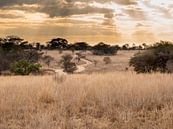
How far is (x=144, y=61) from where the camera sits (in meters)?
26.6

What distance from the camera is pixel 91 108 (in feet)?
27.9

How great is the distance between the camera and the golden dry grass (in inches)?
281

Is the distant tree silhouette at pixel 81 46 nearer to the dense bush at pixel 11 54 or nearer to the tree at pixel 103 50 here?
the tree at pixel 103 50

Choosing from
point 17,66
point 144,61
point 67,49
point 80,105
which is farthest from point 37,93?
point 67,49

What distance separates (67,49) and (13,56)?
133 feet

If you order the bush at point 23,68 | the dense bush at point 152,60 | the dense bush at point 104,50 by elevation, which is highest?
the dense bush at point 152,60

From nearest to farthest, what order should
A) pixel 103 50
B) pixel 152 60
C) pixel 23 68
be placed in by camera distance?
pixel 152 60, pixel 23 68, pixel 103 50

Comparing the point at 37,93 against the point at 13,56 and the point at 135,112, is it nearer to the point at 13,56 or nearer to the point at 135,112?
the point at 135,112

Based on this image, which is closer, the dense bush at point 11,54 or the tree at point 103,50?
the dense bush at point 11,54

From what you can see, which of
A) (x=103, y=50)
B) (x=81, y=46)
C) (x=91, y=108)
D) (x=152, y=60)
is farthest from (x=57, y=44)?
(x=91, y=108)

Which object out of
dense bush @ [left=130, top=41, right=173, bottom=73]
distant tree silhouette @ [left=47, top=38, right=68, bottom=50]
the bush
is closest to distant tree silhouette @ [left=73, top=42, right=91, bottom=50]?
distant tree silhouette @ [left=47, top=38, right=68, bottom=50]

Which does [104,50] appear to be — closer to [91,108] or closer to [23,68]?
[23,68]

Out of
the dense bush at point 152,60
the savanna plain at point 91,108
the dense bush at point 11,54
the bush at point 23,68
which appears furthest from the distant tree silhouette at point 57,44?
the savanna plain at point 91,108

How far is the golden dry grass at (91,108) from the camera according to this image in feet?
23.4
